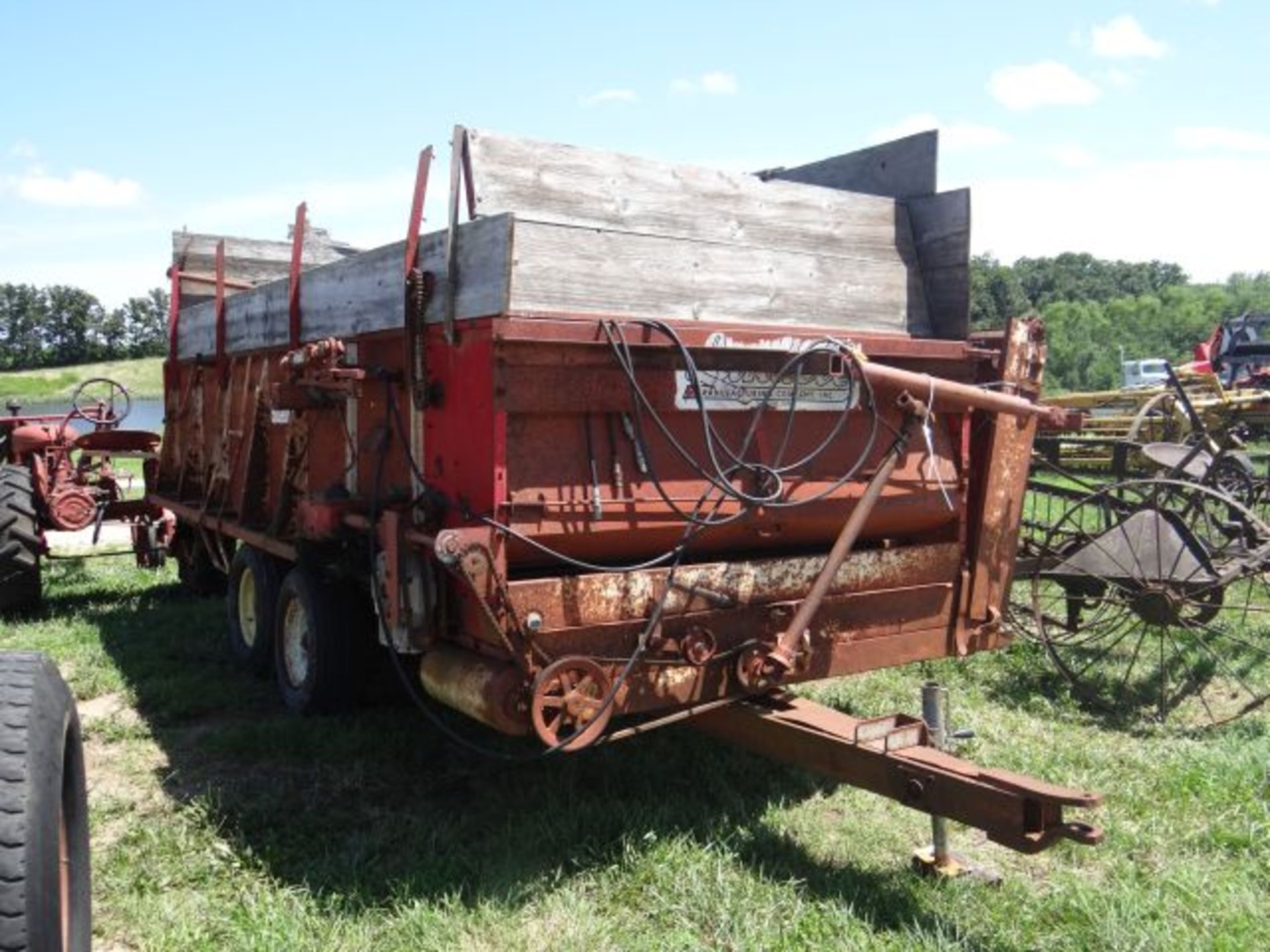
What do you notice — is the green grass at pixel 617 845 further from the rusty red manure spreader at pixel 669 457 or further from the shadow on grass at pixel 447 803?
the rusty red manure spreader at pixel 669 457

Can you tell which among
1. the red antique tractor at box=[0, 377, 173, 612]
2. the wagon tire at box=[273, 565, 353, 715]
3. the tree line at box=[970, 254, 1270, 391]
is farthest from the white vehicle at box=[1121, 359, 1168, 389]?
the wagon tire at box=[273, 565, 353, 715]

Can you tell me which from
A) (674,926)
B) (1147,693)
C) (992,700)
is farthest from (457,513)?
A: (1147,693)

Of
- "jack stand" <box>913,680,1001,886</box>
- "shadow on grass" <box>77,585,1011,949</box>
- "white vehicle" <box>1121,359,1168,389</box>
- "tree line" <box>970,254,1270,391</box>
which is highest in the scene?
"tree line" <box>970,254,1270,391</box>

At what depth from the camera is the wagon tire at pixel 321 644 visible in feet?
16.6

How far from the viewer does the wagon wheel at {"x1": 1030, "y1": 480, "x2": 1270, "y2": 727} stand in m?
5.73

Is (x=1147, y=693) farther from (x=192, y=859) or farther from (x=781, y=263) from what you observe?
(x=192, y=859)

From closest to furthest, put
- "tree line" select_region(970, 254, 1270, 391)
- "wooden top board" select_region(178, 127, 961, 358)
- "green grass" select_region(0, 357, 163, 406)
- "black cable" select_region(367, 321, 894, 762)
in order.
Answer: "black cable" select_region(367, 321, 894, 762)
"wooden top board" select_region(178, 127, 961, 358)
"green grass" select_region(0, 357, 163, 406)
"tree line" select_region(970, 254, 1270, 391)

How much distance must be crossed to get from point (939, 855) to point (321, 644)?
9.32 ft

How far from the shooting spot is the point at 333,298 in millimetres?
4945

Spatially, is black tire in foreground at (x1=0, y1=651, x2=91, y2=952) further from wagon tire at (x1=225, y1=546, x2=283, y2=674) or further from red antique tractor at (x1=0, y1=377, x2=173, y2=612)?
red antique tractor at (x1=0, y1=377, x2=173, y2=612)

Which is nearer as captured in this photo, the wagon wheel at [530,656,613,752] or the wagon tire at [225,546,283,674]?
the wagon wheel at [530,656,613,752]

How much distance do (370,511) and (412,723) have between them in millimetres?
1474

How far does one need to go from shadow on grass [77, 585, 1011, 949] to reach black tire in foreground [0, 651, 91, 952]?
106 centimetres

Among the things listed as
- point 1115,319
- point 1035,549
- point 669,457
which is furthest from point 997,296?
point 669,457
